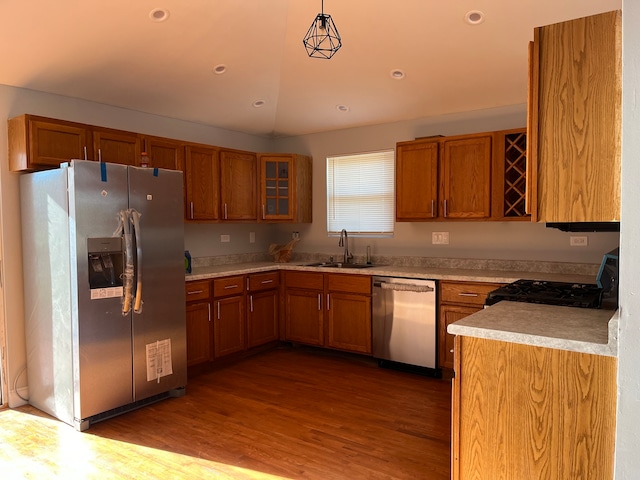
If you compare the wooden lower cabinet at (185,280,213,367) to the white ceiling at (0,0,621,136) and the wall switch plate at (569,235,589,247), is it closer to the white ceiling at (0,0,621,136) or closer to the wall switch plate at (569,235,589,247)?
the white ceiling at (0,0,621,136)

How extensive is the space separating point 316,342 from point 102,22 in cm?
336

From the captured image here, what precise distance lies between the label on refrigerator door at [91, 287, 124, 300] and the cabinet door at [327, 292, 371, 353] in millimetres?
2084

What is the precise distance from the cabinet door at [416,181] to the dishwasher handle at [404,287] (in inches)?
26.8

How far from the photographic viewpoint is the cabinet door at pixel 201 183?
442cm

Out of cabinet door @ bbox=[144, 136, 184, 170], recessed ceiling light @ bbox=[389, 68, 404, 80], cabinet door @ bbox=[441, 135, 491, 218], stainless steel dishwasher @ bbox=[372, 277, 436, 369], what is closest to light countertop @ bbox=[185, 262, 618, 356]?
stainless steel dishwasher @ bbox=[372, 277, 436, 369]

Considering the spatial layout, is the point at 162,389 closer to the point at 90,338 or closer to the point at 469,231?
the point at 90,338

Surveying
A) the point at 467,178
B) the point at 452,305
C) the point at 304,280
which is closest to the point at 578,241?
the point at 467,178

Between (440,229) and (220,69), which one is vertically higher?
(220,69)

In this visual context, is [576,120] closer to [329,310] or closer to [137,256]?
[137,256]

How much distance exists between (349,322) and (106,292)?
7.47ft

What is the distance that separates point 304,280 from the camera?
4848 mm

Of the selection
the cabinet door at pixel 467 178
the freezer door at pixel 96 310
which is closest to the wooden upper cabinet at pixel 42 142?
the freezer door at pixel 96 310

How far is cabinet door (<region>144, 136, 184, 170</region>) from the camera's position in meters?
4.09

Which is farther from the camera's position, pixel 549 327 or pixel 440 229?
pixel 440 229
